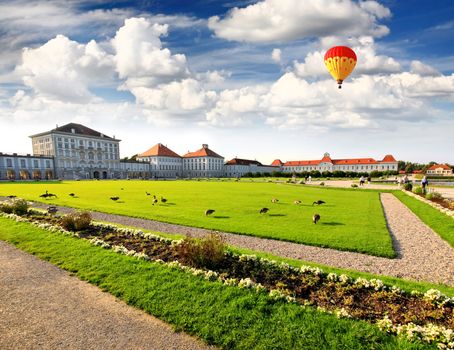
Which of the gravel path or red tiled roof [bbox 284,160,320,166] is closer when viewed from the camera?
the gravel path

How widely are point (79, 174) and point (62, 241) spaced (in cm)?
10357

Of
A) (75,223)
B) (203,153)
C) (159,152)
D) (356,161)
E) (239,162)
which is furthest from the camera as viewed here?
(239,162)

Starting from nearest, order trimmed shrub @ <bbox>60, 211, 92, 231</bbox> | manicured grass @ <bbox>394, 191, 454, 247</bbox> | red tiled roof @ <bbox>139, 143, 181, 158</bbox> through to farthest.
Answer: trimmed shrub @ <bbox>60, 211, 92, 231</bbox> → manicured grass @ <bbox>394, 191, 454, 247</bbox> → red tiled roof @ <bbox>139, 143, 181, 158</bbox>

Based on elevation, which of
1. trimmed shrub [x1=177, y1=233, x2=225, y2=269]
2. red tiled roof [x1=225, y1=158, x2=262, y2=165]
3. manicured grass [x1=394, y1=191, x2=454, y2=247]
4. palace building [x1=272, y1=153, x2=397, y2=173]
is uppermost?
red tiled roof [x1=225, y1=158, x2=262, y2=165]

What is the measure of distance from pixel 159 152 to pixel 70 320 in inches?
5102

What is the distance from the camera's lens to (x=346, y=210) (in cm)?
1942

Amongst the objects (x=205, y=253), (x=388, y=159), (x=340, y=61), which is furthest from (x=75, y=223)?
(x=388, y=159)

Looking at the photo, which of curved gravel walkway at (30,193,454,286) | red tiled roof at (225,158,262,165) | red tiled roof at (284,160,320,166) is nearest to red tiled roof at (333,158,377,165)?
red tiled roof at (284,160,320,166)

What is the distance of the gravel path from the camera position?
4.79 m

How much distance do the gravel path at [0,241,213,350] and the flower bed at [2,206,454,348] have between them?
6.20ft

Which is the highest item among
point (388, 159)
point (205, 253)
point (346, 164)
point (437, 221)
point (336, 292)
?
point (388, 159)

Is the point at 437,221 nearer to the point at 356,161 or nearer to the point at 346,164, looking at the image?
the point at 346,164

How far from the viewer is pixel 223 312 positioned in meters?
5.55

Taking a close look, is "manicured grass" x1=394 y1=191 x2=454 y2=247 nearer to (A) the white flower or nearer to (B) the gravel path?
(A) the white flower
